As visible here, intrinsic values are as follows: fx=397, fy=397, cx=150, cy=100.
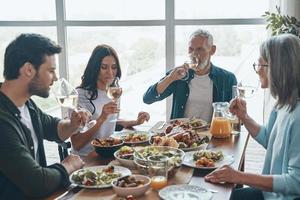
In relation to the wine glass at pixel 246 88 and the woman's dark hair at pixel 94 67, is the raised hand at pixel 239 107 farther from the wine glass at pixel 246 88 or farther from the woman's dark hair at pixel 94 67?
the woman's dark hair at pixel 94 67

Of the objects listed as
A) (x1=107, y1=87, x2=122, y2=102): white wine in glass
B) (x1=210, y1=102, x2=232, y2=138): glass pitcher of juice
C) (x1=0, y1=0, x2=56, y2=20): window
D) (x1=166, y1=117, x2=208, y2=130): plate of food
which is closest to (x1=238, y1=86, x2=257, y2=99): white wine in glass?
(x1=210, y1=102, x2=232, y2=138): glass pitcher of juice

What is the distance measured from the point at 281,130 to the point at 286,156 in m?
0.13

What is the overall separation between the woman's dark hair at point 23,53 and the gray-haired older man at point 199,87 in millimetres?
1248

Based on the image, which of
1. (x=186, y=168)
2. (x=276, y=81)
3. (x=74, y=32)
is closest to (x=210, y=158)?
(x=186, y=168)

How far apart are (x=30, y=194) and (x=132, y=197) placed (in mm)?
375

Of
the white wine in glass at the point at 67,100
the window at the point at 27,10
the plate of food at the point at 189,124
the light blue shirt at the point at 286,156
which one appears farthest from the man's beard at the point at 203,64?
the window at the point at 27,10

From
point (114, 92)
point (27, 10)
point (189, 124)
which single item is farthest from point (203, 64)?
point (27, 10)

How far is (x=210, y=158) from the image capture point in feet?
5.94

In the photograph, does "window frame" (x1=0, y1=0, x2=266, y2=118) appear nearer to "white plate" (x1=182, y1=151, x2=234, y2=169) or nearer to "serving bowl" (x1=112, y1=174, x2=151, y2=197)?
"white plate" (x1=182, y1=151, x2=234, y2=169)

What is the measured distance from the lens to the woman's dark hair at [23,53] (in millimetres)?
1635

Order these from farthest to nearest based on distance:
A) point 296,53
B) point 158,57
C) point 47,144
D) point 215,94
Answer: point 47,144 < point 158,57 < point 215,94 < point 296,53

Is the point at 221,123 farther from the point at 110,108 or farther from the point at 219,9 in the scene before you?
the point at 219,9

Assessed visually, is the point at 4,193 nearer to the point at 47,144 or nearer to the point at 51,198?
the point at 51,198

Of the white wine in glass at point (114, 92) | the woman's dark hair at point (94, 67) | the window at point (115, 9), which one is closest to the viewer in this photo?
the white wine in glass at point (114, 92)
